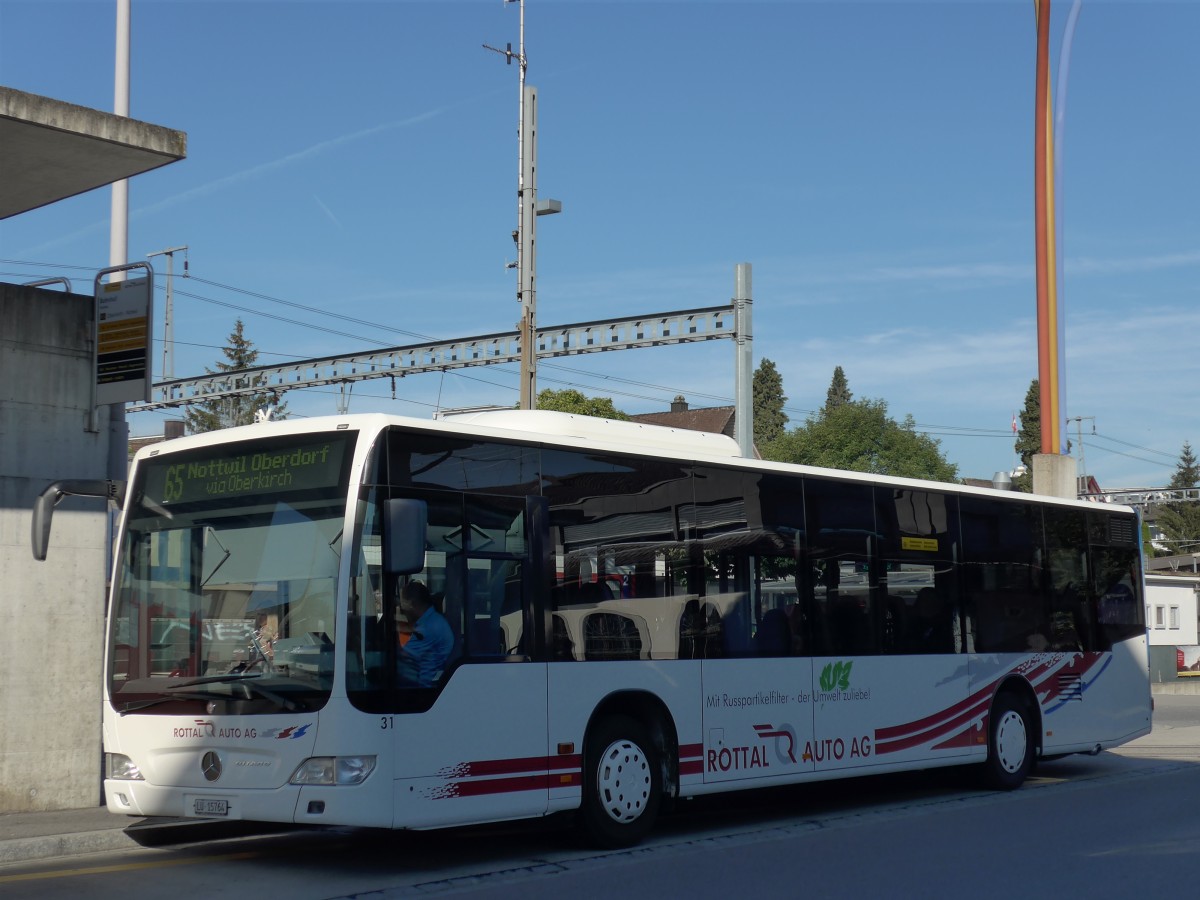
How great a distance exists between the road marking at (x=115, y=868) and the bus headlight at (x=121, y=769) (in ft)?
1.88

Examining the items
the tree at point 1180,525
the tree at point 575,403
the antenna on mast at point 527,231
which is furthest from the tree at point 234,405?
the tree at point 1180,525

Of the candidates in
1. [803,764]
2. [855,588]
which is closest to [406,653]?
[803,764]

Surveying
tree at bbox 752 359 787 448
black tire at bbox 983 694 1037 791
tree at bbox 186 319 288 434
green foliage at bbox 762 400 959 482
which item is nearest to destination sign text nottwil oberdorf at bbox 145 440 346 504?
black tire at bbox 983 694 1037 791

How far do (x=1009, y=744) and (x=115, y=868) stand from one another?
9.09 metres

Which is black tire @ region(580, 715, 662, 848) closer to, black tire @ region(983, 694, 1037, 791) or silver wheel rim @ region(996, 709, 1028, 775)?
black tire @ region(983, 694, 1037, 791)

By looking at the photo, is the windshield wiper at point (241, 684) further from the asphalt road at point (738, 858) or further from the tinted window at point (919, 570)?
the tinted window at point (919, 570)

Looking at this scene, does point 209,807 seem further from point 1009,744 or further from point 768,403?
point 768,403

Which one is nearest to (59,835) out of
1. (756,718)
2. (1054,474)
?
(756,718)

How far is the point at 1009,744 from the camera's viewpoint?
1508 cm

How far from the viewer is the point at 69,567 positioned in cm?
1273

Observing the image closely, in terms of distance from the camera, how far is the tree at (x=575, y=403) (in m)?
66.6

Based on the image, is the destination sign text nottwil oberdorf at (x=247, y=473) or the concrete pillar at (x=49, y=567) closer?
the destination sign text nottwil oberdorf at (x=247, y=473)

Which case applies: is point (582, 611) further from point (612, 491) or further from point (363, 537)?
point (363, 537)

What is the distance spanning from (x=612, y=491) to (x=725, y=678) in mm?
1829
